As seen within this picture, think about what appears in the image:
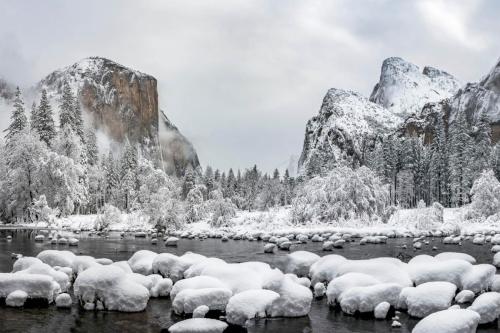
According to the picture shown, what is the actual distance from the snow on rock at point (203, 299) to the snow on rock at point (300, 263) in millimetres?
6350

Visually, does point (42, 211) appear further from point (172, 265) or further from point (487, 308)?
point (487, 308)

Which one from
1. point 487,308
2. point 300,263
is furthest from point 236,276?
point 487,308

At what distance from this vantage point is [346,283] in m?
14.2

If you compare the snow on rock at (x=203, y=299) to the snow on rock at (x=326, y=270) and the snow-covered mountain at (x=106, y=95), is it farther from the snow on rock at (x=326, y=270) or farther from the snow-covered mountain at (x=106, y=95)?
the snow-covered mountain at (x=106, y=95)

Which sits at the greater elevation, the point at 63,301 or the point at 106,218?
the point at 106,218

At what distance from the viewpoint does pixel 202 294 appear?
42.0 ft

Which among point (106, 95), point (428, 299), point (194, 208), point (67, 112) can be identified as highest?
point (106, 95)

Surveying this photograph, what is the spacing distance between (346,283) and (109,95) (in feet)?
607

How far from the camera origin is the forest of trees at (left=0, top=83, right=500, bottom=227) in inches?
1930

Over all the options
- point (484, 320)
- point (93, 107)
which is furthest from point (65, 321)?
point (93, 107)

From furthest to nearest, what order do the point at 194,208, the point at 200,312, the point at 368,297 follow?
the point at 194,208
the point at 368,297
the point at 200,312

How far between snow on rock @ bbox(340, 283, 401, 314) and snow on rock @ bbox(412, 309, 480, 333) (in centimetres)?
295

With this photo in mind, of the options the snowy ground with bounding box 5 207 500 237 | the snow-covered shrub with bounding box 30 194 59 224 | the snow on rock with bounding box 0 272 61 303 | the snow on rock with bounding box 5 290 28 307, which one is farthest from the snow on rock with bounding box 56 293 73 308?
the snow-covered shrub with bounding box 30 194 59 224

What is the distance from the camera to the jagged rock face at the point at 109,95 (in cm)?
17700
